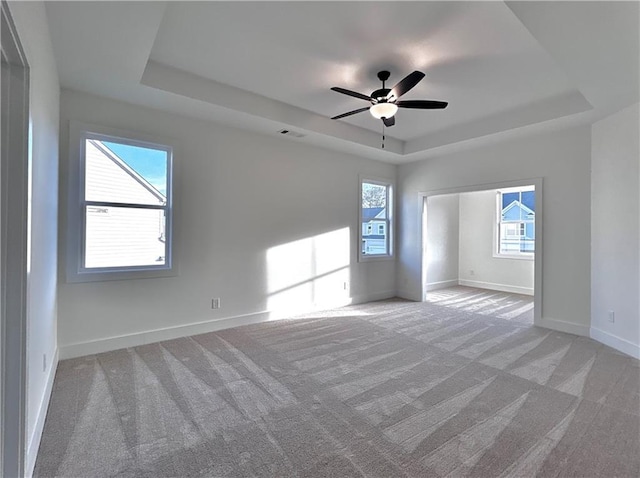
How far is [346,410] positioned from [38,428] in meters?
1.92

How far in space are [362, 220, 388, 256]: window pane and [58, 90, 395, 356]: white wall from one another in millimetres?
338

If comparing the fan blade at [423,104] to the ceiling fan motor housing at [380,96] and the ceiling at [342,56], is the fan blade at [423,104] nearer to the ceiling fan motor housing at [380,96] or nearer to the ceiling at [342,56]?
the ceiling fan motor housing at [380,96]

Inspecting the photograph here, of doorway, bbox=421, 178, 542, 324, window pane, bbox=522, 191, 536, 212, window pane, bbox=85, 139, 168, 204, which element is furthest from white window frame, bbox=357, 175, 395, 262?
window pane, bbox=85, 139, 168, 204

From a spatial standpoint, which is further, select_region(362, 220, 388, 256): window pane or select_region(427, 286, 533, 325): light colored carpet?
select_region(362, 220, 388, 256): window pane

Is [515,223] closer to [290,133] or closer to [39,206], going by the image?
[290,133]

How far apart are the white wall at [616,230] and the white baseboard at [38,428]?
5011mm

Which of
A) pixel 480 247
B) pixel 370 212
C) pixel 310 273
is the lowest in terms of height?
pixel 310 273

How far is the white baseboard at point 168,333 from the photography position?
10.3 feet

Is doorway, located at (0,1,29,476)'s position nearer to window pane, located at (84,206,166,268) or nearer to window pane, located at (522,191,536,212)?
window pane, located at (84,206,166,268)

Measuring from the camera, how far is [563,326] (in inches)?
162

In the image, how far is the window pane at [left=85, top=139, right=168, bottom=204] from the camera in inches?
130

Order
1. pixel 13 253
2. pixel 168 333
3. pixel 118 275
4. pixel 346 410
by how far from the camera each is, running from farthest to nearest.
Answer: pixel 168 333
pixel 118 275
pixel 346 410
pixel 13 253

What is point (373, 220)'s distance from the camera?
6.09 metres

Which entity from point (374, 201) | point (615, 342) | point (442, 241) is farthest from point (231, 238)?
point (442, 241)
